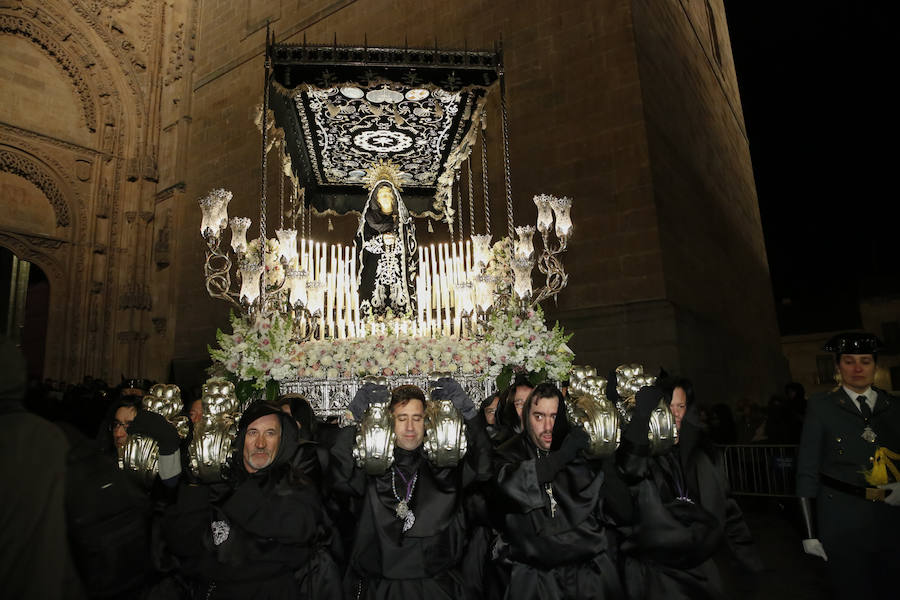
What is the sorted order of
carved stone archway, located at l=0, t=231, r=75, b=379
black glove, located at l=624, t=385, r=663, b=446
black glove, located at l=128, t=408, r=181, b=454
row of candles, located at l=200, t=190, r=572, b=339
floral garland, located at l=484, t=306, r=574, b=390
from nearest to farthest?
black glove, located at l=624, t=385, r=663, b=446, black glove, located at l=128, t=408, r=181, b=454, floral garland, located at l=484, t=306, r=574, b=390, row of candles, located at l=200, t=190, r=572, b=339, carved stone archway, located at l=0, t=231, r=75, b=379

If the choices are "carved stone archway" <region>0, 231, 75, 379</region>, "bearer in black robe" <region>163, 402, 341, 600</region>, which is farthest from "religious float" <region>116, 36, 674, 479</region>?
"carved stone archway" <region>0, 231, 75, 379</region>

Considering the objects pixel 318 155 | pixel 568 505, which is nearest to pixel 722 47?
pixel 318 155

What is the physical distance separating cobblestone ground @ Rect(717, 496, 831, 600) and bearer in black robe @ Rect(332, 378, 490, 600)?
100 inches

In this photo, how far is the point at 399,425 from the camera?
319cm

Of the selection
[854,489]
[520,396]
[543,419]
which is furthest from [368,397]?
[854,489]

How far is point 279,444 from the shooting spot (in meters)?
3.02

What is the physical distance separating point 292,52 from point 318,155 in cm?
236

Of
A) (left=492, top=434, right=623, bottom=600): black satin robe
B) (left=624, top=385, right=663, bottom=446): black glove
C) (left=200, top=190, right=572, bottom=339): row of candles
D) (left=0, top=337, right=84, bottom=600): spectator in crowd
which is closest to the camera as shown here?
(left=0, top=337, right=84, bottom=600): spectator in crowd

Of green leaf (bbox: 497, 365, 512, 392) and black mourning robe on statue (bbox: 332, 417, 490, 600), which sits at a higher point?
green leaf (bbox: 497, 365, 512, 392)

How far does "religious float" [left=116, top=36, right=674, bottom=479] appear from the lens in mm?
5793

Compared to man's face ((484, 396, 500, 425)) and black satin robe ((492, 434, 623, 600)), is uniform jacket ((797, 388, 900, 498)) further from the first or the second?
man's face ((484, 396, 500, 425))

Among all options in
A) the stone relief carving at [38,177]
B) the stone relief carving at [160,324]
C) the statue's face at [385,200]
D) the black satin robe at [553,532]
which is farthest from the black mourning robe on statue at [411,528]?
the stone relief carving at [38,177]

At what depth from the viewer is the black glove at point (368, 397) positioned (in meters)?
3.37

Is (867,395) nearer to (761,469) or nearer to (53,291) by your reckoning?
(761,469)
